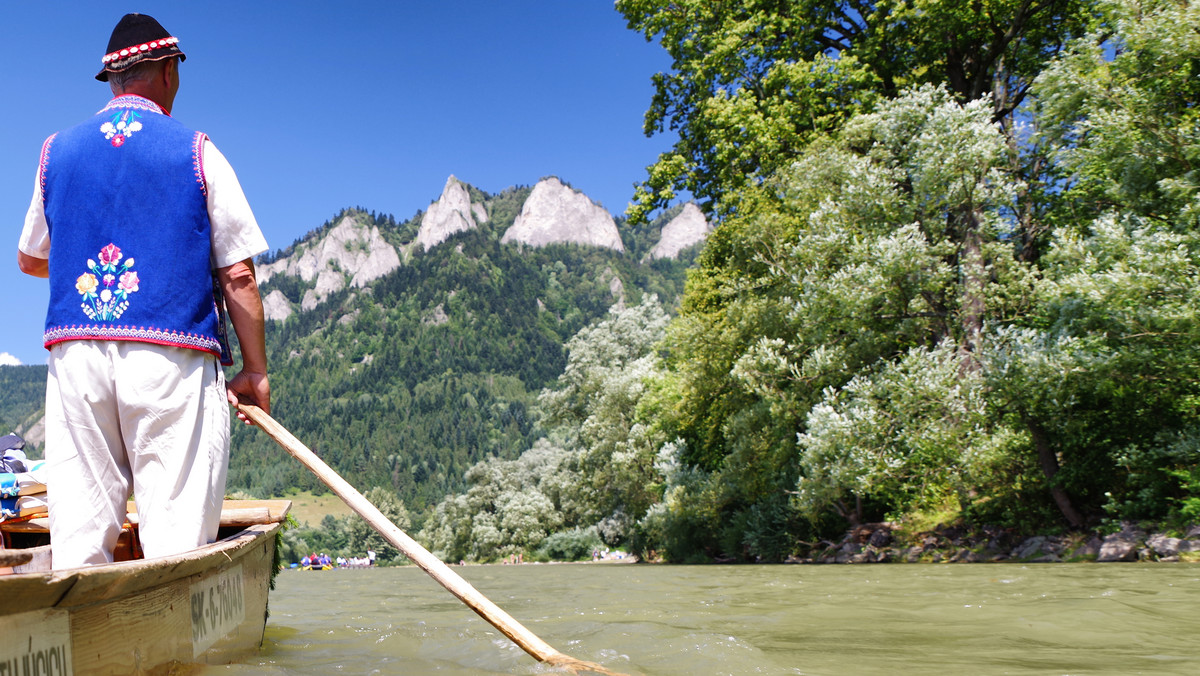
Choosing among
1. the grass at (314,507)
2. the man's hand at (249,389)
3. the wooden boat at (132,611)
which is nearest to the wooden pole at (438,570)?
the man's hand at (249,389)

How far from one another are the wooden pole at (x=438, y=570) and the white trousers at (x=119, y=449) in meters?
0.48

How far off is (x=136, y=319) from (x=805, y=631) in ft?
13.8

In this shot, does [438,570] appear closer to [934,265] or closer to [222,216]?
[222,216]

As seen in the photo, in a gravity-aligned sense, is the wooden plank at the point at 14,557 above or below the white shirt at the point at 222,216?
below

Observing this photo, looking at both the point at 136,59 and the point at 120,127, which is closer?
the point at 120,127

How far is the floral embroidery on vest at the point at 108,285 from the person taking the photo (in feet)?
10.4

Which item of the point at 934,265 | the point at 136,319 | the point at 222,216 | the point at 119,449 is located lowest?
the point at 119,449

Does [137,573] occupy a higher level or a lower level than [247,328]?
lower

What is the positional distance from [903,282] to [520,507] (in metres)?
37.7

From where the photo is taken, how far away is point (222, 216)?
11.3 ft

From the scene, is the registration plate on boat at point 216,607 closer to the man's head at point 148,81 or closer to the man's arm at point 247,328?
the man's arm at point 247,328

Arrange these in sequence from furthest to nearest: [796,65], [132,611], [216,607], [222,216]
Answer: [796,65], [222,216], [216,607], [132,611]

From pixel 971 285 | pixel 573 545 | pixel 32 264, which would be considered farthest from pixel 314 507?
pixel 32 264

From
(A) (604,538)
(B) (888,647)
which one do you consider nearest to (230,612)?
(B) (888,647)
